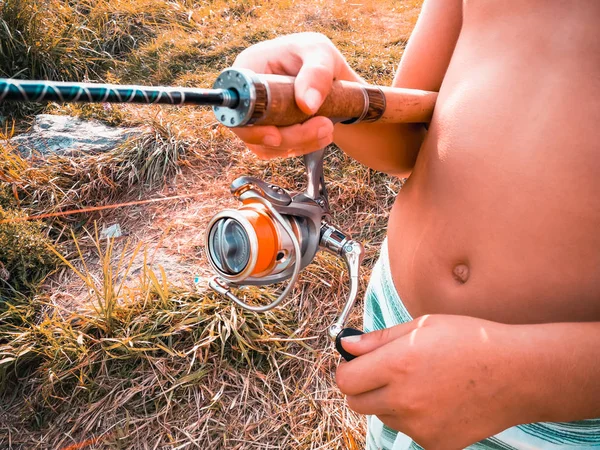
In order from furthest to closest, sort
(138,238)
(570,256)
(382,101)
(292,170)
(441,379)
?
(292,170)
(138,238)
(382,101)
(570,256)
(441,379)

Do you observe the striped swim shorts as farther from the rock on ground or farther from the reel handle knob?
the rock on ground

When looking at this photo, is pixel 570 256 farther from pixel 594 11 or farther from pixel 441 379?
pixel 594 11

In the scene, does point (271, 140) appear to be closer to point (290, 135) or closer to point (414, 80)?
point (290, 135)

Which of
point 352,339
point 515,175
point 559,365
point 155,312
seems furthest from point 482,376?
point 155,312

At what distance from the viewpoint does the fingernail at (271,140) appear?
2.56ft

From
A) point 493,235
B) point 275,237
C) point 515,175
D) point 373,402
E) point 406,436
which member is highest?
point 515,175

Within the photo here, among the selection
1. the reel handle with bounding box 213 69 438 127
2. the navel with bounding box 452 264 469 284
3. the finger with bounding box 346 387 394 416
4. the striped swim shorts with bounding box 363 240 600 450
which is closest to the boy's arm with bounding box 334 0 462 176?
the reel handle with bounding box 213 69 438 127

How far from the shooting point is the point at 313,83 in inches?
29.7

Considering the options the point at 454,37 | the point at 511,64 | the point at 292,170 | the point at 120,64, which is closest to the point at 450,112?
the point at 511,64

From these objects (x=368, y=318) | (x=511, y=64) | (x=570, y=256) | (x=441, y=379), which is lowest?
(x=368, y=318)

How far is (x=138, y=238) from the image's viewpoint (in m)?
2.54

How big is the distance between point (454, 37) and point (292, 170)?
5.52ft

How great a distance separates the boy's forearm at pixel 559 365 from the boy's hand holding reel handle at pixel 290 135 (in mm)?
273

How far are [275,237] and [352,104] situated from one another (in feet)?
0.93
